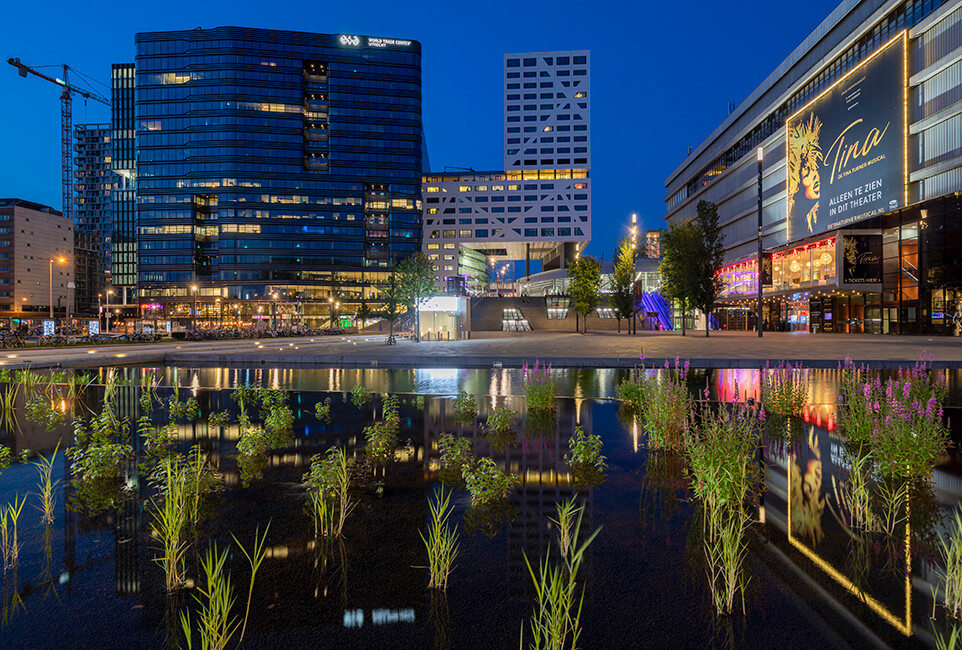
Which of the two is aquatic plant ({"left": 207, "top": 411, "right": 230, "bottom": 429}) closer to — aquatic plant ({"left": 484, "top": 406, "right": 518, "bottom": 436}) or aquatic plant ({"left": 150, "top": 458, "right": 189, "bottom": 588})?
aquatic plant ({"left": 150, "top": 458, "right": 189, "bottom": 588})

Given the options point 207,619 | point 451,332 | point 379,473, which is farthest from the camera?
point 451,332

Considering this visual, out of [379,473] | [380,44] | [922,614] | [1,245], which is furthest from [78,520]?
[1,245]

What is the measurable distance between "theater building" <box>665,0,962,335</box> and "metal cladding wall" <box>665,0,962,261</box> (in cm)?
12

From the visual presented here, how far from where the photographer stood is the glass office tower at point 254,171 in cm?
11462

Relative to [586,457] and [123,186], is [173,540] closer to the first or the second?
[586,457]

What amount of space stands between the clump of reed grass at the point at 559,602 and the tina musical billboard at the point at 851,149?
147 feet

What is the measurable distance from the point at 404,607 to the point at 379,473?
3114 mm

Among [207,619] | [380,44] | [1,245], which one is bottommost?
[207,619]

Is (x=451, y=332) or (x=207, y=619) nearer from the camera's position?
(x=207, y=619)

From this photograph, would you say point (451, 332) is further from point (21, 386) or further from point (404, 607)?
point (404, 607)

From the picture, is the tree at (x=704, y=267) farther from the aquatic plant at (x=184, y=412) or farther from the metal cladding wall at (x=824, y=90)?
the aquatic plant at (x=184, y=412)

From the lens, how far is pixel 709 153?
257 ft

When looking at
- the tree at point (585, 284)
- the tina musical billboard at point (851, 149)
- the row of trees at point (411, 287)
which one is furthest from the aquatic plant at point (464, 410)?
the tina musical billboard at point (851, 149)

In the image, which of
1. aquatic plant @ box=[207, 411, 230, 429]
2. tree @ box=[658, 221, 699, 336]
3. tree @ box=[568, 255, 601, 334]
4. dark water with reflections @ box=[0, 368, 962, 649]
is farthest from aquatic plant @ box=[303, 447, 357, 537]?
tree @ box=[568, 255, 601, 334]
